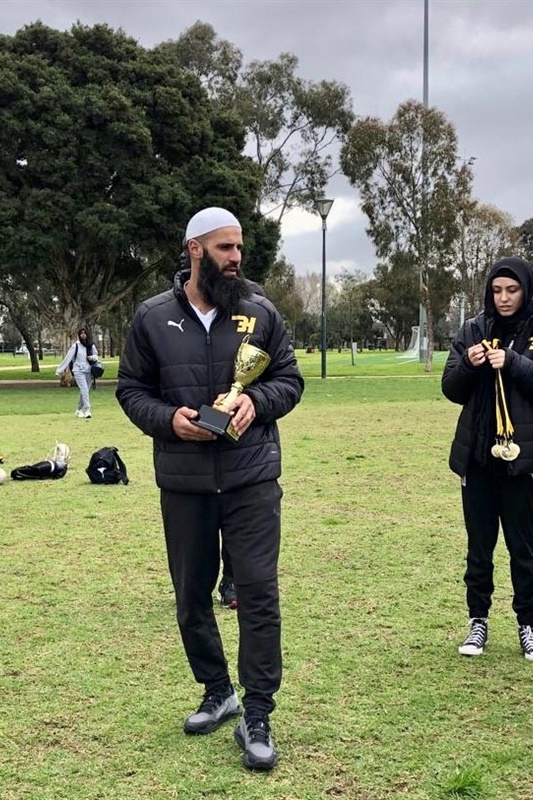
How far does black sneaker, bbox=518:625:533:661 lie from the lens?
4.42 meters

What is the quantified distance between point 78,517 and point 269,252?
2680cm

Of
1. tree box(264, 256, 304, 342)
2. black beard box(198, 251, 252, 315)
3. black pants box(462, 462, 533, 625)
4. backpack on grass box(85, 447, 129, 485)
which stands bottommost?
backpack on grass box(85, 447, 129, 485)

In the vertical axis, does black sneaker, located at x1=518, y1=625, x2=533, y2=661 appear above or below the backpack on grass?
below

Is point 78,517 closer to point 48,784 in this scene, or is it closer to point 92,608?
point 92,608


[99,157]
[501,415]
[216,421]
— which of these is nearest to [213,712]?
[216,421]

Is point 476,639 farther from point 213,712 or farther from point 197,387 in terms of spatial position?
point 197,387

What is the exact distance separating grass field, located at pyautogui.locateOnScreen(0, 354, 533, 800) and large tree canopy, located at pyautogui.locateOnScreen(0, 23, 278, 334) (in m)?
20.2

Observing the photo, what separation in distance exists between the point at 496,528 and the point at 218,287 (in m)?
2.16

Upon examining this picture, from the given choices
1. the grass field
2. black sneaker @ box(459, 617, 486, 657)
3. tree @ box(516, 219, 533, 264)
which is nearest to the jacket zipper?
the grass field

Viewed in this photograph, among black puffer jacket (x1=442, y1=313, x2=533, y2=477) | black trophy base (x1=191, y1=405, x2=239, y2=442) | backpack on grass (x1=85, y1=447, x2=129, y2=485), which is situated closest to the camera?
black trophy base (x1=191, y1=405, x2=239, y2=442)

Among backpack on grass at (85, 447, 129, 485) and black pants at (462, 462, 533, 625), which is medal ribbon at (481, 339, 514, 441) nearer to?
black pants at (462, 462, 533, 625)

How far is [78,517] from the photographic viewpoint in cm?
797

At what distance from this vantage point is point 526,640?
4496 mm

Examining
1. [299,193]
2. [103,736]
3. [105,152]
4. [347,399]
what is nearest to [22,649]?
[103,736]
